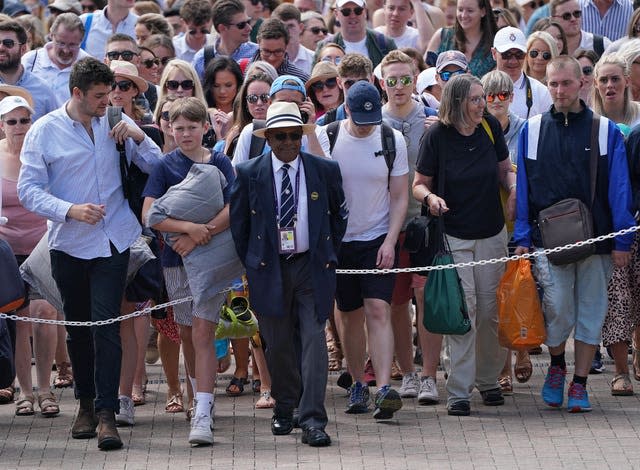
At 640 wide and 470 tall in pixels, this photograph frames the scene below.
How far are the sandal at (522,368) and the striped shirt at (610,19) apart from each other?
183 inches

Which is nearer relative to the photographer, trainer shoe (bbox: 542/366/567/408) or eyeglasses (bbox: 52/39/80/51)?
trainer shoe (bbox: 542/366/567/408)

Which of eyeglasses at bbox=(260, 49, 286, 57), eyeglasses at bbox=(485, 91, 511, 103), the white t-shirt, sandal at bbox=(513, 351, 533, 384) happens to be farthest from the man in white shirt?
the white t-shirt

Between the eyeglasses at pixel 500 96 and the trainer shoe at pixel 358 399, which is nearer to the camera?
the trainer shoe at pixel 358 399

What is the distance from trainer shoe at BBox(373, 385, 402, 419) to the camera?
9586 mm

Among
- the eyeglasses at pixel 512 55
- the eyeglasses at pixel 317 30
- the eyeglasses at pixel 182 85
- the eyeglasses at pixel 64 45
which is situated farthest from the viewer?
the eyeglasses at pixel 317 30

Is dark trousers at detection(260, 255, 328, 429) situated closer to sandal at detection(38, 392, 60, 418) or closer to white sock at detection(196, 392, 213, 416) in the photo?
white sock at detection(196, 392, 213, 416)

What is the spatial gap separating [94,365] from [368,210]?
1.97 meters

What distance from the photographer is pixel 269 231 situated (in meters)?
9.15

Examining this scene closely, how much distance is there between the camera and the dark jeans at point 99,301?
9.34m

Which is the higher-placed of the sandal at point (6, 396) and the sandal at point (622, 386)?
the sandal at point (622, 386)

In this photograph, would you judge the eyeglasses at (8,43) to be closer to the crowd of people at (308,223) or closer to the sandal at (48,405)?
the crowd of people at (308,223)

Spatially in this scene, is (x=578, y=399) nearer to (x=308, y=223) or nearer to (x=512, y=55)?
(x=308, y=223)

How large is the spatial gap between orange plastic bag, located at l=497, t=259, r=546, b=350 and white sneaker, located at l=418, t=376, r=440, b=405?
0.64 metres

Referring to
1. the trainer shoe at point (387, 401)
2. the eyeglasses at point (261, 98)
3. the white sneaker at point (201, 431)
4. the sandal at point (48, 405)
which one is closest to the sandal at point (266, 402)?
the trainer shoe at point (387, 401)
